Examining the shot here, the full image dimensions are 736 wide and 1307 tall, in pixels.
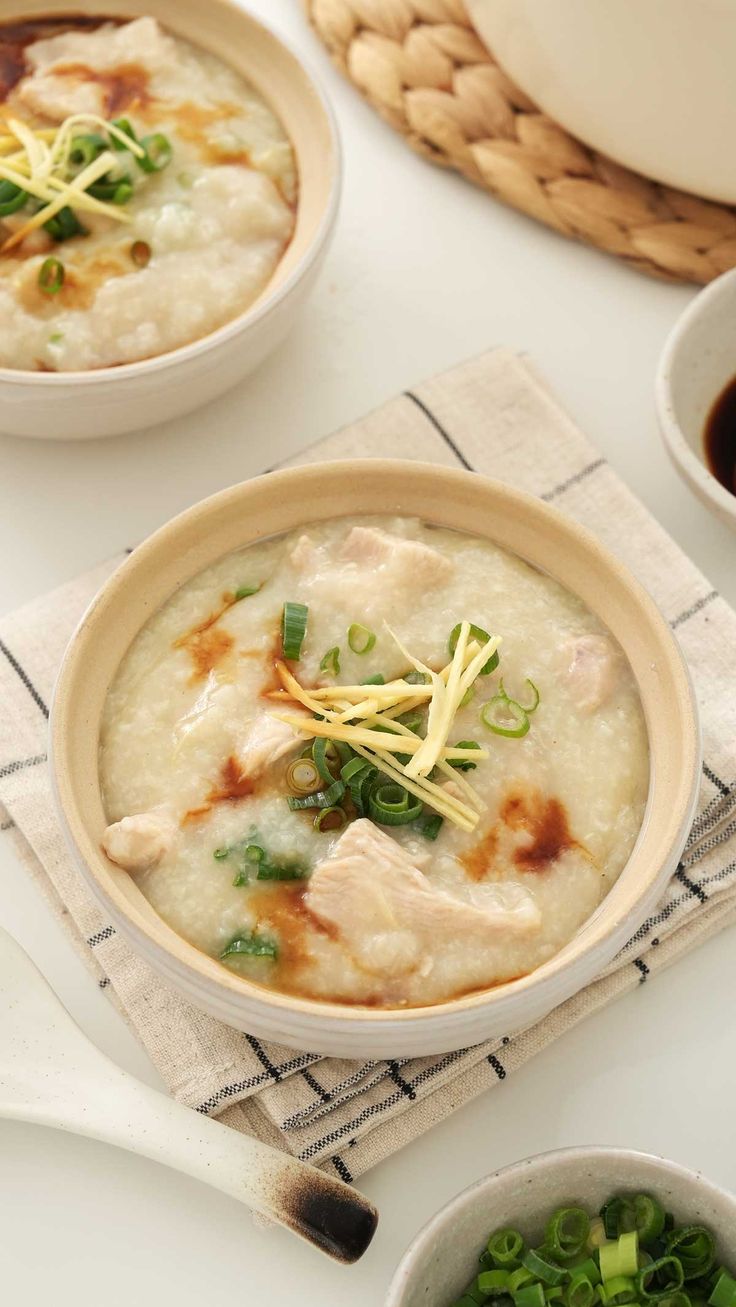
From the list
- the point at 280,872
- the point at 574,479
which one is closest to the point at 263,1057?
the point at 280,872

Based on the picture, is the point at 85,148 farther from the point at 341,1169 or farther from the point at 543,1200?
the point at 543,1200

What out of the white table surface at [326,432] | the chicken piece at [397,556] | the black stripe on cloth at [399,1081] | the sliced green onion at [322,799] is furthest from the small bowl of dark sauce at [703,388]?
the black stripe on cloth at [399,1081]

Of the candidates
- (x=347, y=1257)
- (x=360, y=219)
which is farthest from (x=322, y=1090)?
(x=360, y=219)

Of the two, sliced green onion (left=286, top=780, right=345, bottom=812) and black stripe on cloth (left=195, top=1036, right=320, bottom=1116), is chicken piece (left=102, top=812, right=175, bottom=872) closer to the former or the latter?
sliced green onion (left=286, top=780, right=345, bottom=812)

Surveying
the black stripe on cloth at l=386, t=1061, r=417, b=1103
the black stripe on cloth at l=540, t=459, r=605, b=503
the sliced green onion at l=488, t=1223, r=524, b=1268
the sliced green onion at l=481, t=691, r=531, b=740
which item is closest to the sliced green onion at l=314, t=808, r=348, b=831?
the sliced green onion at l=481, t=691, r=531, b=740

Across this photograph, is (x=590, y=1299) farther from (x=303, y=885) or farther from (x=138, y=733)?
(x=138, y=733)

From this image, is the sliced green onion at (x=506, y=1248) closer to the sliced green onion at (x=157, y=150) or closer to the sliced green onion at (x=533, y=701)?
the sliced green onion at (x=533, y=701)
